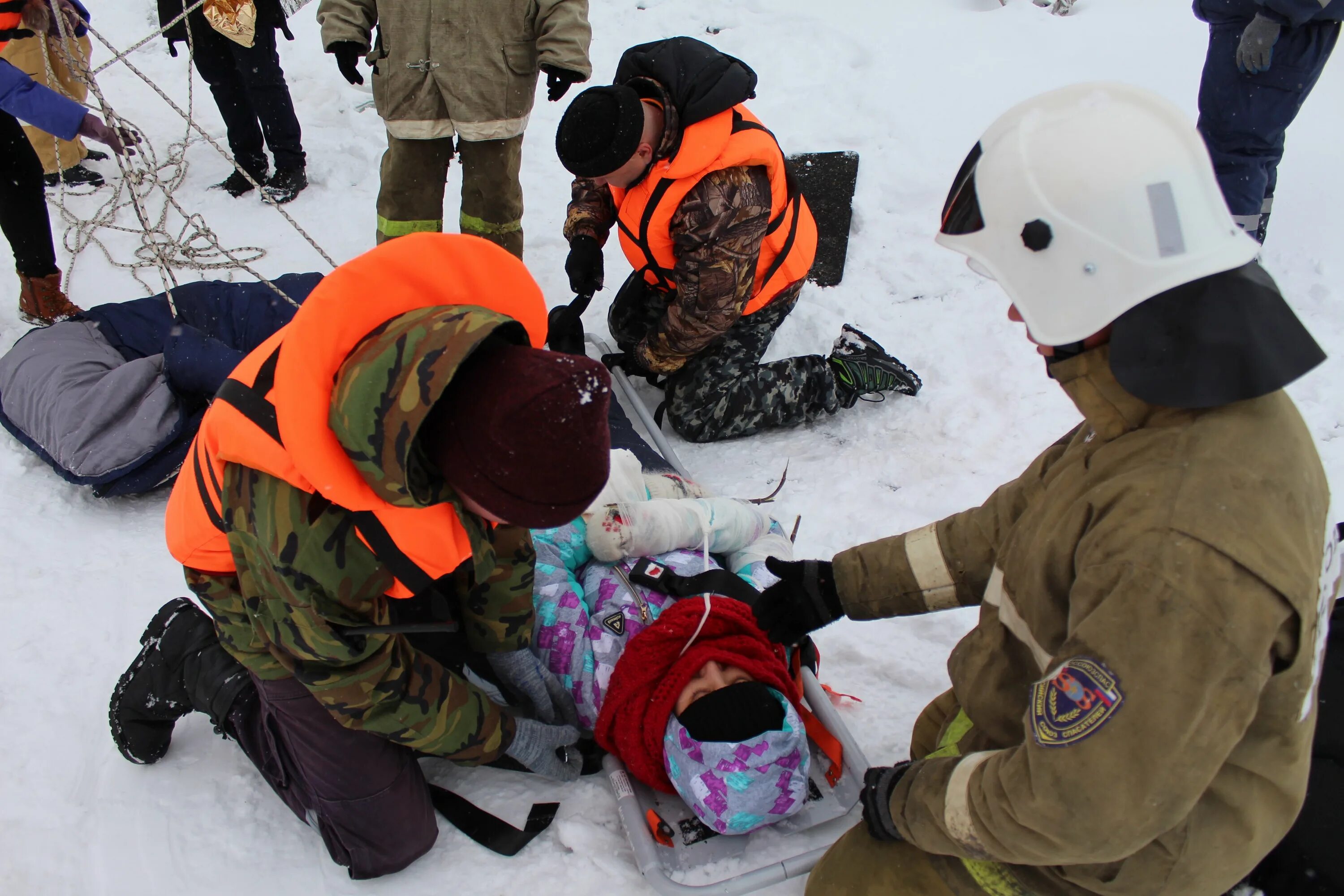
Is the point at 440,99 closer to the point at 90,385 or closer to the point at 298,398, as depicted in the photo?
the point at 90,385

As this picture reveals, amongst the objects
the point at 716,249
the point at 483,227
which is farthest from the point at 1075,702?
the point at 483,227

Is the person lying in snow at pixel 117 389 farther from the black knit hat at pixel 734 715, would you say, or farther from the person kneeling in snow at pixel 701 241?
the black knit hat at pixel 734 715

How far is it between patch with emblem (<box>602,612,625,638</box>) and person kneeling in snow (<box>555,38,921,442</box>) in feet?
4.04

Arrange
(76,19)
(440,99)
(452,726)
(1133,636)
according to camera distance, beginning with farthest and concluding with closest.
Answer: (76,19), (440,99), (452,726), (1133,636)

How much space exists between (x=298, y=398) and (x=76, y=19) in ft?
11.9

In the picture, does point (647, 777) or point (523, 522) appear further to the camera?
point (647, 777)

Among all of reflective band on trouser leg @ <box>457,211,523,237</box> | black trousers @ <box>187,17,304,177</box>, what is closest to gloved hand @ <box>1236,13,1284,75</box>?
reflective band on trouser leg @ <box>457,211,523,237</box>

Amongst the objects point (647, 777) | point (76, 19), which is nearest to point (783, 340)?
point (647, 777)

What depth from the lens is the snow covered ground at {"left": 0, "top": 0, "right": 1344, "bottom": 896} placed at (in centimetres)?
198

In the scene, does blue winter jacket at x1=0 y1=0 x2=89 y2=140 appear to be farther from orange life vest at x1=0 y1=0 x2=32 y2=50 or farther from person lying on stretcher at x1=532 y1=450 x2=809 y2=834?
person lying on stretcher at x1=532 y1=450 x2=809 y2=834

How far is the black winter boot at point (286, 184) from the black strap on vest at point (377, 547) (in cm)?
351

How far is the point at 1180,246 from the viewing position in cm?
112

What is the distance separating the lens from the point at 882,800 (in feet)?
5.18

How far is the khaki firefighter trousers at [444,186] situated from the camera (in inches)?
141
